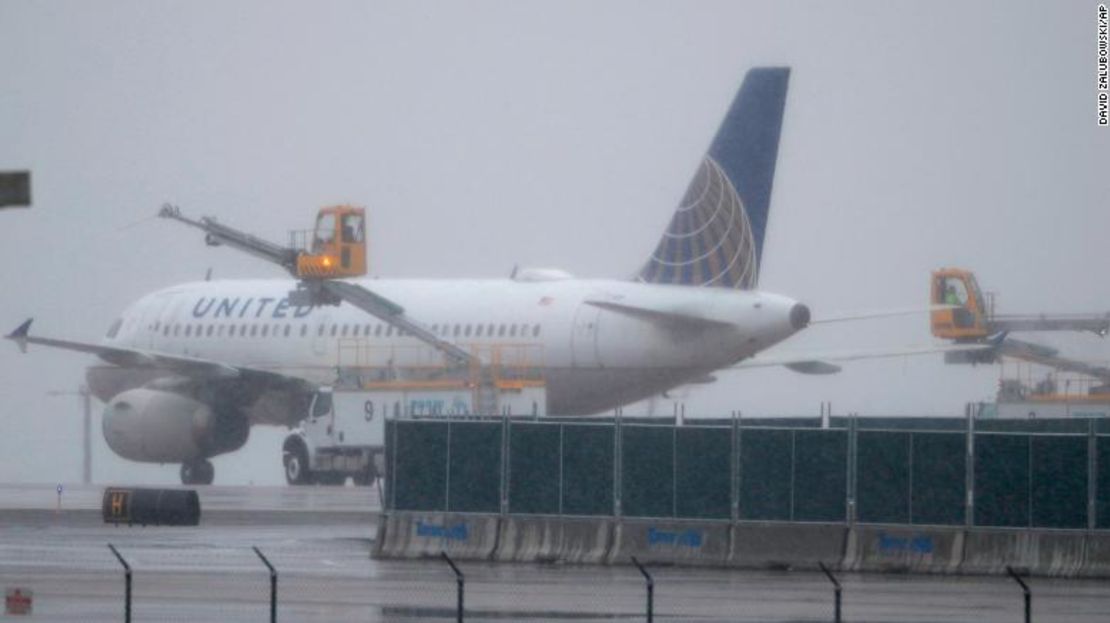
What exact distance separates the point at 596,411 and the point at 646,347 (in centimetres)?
482

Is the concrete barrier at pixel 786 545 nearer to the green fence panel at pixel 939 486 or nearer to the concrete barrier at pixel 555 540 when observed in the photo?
the green fence panel at pixel 939 486

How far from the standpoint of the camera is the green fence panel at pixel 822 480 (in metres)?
34.6

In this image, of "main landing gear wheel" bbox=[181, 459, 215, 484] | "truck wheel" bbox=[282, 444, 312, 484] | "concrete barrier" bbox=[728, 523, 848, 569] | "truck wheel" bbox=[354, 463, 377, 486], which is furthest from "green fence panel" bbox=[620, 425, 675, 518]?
"main landing gear wheel" bbox=[181, 459, 215, 484]

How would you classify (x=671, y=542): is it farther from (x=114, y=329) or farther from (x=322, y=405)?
(x=114, y=329)

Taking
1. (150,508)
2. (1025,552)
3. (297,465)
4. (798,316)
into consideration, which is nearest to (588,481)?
(1025,552)

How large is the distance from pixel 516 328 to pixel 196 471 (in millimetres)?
10404

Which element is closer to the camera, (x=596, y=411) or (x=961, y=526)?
(x=961, y=526)

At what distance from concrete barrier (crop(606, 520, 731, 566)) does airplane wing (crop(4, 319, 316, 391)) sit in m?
32.3

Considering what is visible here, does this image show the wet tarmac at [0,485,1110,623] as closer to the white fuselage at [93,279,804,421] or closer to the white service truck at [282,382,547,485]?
the white fuselage at [93,279,804,421]

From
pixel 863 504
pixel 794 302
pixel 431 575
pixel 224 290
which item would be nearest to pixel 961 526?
pixel 863 504

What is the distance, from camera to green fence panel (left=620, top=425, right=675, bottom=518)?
3519cm

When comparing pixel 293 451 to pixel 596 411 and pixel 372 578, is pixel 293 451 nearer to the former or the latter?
pixel 596 411

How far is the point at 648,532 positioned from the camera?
35.2 metres

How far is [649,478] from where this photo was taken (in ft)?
116
